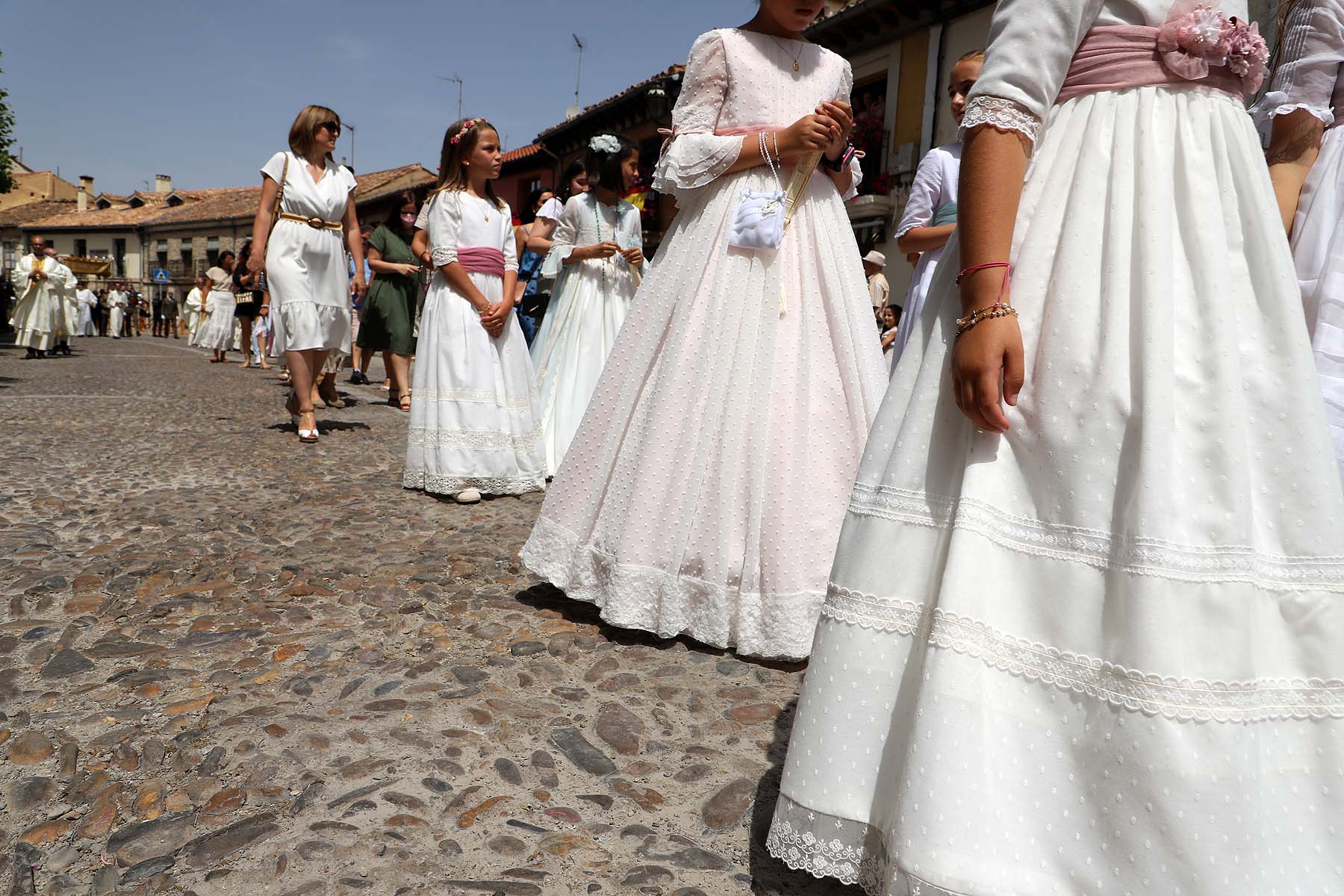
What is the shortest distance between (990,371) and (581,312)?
4.55 meters

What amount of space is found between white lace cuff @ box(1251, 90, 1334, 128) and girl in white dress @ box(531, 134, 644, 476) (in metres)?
3.73

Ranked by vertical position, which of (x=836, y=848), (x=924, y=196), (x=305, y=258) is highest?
(x=924, y=196)

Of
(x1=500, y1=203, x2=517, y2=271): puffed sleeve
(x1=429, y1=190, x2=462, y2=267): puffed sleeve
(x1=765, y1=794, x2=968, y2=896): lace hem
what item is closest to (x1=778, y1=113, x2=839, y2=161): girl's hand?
(x1=765, y1=794, x2=968, y2=896): lace hem

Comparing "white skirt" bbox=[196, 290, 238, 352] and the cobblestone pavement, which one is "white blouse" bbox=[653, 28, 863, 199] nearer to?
the cobblestone pavement

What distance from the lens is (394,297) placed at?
9.26 meters

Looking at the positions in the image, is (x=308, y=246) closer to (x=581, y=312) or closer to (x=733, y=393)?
(x=581, y=312)

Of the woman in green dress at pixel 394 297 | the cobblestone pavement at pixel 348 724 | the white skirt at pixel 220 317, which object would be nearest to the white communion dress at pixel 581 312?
the cobblestone pavement at pixel 348 724

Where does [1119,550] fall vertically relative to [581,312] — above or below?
below

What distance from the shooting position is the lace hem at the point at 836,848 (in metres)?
1.30

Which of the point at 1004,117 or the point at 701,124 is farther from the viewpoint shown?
the point at 701,124

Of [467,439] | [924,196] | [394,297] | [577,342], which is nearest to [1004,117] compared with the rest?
[924,196]

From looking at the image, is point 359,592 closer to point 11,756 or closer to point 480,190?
point 11,756

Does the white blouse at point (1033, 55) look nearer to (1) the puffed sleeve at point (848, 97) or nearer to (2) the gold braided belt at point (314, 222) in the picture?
(1) the puffed sleeve at point (848, 97)

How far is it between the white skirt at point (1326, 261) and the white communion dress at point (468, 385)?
3576mm
